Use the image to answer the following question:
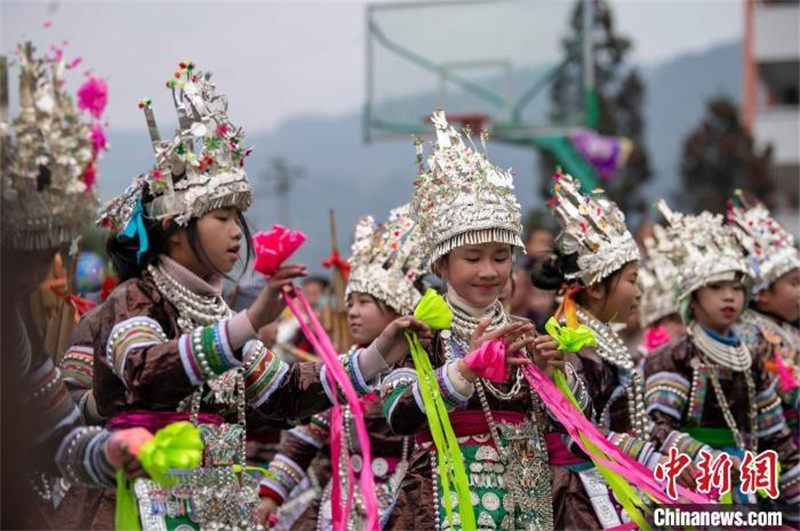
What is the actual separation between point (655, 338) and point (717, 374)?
1.55 meters

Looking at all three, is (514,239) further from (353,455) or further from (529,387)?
(353,455)

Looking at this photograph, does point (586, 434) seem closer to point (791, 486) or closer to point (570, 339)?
point (570, 339)

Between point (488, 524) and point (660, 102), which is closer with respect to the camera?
point (488, 524)

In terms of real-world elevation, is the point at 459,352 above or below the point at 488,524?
above

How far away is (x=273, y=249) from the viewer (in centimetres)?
445

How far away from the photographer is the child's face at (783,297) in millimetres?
8070

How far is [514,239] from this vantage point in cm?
530

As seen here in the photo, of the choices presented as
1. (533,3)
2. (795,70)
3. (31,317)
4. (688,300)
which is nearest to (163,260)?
(31,317)

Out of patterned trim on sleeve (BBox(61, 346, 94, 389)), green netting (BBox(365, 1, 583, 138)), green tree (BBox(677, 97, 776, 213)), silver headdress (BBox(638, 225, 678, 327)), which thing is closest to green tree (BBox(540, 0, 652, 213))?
green tree (BBox(677, 97, 776, 213))

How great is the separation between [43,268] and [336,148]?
38.0 m

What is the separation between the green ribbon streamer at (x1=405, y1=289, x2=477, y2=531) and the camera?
4.89 m

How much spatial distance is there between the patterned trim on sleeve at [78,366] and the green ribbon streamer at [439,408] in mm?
1595

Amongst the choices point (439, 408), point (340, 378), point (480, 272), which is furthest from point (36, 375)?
point (480, 272)

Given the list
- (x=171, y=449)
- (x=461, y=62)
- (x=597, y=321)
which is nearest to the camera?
(x=171, y=449)
